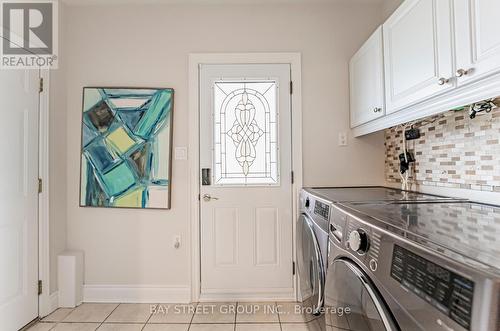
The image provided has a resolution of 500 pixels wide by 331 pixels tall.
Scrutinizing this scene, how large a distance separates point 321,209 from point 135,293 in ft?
5.74

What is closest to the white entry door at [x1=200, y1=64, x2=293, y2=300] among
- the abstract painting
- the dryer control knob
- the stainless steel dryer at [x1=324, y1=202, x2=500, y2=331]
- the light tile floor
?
the light tile floor

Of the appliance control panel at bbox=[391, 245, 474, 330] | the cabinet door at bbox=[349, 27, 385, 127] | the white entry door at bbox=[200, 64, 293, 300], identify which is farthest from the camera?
the white entry door at bbox=[200, 64, 293, 300]

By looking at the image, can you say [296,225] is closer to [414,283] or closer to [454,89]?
[454,89]

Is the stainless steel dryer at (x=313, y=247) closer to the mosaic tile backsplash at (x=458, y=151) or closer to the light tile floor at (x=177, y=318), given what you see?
the light tile floor at (x=177, y=318)

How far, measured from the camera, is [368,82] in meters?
1.94

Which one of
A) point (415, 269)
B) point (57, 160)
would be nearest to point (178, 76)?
point (57, 160)

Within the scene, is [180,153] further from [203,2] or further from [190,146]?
[203,2]

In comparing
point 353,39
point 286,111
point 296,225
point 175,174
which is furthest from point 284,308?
point 353,39

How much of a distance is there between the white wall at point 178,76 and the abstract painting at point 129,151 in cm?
8

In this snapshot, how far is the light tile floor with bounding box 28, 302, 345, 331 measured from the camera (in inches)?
77.0

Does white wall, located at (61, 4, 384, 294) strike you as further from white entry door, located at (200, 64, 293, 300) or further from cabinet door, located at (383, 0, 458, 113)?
cabinet door, located at (383, 0, 458, 113)

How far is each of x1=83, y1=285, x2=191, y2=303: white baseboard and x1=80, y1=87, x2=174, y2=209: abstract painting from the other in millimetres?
673

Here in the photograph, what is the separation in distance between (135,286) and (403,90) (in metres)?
2.39

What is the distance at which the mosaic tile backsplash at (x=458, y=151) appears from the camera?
52.9 inches
